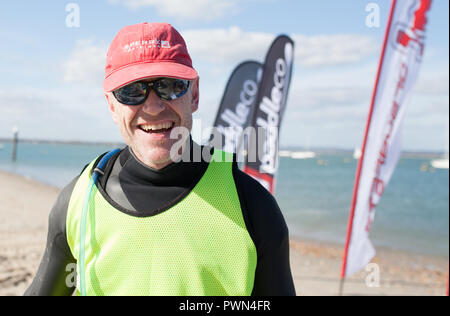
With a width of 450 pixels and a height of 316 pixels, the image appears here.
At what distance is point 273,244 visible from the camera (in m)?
1.42

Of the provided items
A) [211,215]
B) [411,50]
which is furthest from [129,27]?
[411,50]

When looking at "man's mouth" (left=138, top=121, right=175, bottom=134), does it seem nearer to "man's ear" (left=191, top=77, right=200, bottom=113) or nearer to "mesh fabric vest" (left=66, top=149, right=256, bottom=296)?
"man's ear" (left=191, top=77, right=200, bottom=113)

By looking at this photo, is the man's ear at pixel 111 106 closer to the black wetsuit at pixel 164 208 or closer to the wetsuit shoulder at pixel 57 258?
the black wetsuit at pixel 164 208

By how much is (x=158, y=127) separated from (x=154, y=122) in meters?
0.02

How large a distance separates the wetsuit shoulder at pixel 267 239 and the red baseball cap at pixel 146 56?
0.54 metres

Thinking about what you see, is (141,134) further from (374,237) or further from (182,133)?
(374,237)

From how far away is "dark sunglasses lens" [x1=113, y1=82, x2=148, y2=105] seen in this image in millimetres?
1408

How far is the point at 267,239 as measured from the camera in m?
1.42

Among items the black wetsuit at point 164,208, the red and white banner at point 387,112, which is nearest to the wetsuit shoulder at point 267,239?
the black wetsuit at point 164,208

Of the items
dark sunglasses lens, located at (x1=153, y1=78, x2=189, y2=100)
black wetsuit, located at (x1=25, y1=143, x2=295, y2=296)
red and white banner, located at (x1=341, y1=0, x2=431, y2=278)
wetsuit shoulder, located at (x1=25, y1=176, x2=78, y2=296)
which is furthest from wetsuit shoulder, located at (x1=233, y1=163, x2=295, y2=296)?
red and white banner, located at (x1=341, y1=0, x2=431, y2=278)

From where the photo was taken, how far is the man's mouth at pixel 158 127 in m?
1.42

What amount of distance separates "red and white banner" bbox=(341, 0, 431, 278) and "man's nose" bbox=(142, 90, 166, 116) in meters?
3.82
